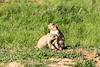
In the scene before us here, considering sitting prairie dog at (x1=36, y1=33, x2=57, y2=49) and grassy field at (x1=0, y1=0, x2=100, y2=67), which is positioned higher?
grassy field at (x1=0, y1=0, x2=100, y2=67)

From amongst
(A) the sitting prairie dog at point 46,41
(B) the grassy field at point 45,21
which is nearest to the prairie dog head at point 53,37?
(A) the sitting prairie dog at point 46,41

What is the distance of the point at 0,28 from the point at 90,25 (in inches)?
114

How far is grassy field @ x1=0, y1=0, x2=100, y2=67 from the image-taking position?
12.5 m

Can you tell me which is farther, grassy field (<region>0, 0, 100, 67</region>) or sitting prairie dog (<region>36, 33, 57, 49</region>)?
grassy field (<region>0, 0, 100, 67</region>)

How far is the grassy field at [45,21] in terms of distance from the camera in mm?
12543

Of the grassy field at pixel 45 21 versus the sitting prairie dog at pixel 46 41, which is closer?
the sitting prairie dog at pixel 46 41

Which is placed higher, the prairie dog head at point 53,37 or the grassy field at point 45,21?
the grassy field at point 45,21

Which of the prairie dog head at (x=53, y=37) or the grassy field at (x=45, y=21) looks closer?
the prairie dog head at (x=53, y=37)

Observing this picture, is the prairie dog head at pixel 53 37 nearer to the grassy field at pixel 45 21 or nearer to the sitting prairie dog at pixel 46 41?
the sitting prairie dog at pixel 46 41

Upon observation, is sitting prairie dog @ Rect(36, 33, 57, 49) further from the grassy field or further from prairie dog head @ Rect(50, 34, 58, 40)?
the grassy field

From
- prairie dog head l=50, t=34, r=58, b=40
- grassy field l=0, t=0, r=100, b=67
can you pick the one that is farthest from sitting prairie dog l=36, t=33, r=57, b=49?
grassy field l=0, t=0, r=100, b=67

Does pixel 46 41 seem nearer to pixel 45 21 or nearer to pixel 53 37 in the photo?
pixel 53 37

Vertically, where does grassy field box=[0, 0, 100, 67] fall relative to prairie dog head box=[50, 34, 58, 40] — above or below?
above

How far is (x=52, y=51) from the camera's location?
9.69 metres
